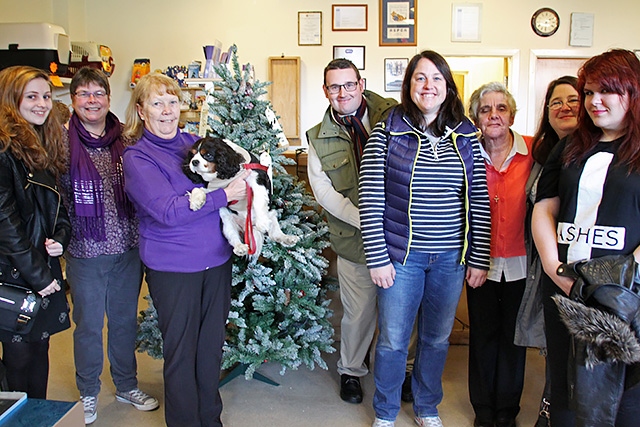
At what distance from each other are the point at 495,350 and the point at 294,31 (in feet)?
14.3

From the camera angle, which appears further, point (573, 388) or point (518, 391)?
point (518, 391)

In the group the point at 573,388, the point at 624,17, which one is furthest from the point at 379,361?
the point at 624,17

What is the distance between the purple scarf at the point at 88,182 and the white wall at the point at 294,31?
12.1 feet

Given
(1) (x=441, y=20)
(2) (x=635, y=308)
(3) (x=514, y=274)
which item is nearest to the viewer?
(2) (x=635, y=308)

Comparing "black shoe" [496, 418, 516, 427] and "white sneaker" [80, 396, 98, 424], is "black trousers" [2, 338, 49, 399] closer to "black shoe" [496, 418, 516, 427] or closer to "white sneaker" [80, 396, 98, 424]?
"white sneaker" [80, 396, 98, 424]

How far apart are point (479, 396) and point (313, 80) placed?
4157 millimetres

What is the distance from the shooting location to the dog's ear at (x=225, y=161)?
167cm

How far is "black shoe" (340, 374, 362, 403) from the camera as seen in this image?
2344 mm

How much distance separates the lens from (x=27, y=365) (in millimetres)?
1837

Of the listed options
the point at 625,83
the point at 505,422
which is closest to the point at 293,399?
Result: the point at 505,422

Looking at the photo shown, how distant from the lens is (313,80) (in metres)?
5.54

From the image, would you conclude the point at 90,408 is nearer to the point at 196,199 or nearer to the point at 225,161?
the point at 196,199

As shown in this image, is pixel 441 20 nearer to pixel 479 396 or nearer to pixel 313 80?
pixel 313 80

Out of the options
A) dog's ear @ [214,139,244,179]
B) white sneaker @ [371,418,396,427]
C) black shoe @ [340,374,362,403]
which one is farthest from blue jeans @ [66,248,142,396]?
white sneaker @ [371,418,396,427]
